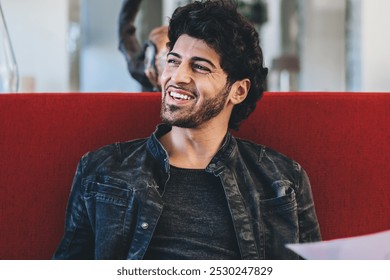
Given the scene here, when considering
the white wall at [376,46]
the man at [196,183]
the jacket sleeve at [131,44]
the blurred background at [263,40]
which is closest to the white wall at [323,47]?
the blurred background at [263,40]

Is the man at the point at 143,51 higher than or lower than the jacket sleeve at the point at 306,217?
higher

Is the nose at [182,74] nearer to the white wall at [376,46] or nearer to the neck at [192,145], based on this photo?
the neck at [192,145]

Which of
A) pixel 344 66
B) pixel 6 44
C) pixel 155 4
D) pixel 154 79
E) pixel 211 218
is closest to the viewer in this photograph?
pixel 211 218

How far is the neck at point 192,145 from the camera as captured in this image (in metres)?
1.45

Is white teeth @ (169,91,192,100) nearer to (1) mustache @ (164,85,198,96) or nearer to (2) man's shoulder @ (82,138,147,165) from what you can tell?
(1) mustache @ (164,85,198,96)

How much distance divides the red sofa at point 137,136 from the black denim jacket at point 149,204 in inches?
4.0

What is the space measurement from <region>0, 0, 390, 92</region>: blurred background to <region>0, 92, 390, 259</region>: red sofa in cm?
269

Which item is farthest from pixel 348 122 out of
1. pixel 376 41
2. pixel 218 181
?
pixel 376 41

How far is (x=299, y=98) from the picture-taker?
5.09 feet

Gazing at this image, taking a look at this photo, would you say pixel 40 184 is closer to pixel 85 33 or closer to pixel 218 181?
pixel 218 181

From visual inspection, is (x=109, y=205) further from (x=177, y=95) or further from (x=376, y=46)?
(x=376, y=46)

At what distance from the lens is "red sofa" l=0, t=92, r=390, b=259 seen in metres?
1.50

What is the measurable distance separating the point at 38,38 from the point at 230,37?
10.7ft

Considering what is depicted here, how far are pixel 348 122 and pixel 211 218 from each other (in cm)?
43
